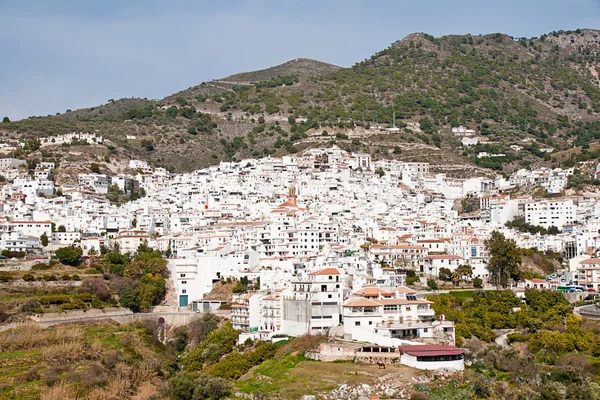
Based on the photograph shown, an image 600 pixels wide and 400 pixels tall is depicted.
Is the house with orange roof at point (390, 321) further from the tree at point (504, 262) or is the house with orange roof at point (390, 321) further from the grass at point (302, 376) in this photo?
the tree at point (504, 262)

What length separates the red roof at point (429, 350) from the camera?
3750 centimetres

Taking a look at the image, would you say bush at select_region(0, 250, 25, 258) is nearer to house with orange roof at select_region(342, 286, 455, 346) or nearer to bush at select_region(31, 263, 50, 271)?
bush at select_region(31, 263, 50, 271)

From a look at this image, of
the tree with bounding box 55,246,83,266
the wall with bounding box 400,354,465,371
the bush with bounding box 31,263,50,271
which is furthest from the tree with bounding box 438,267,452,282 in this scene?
the bush with bounding box 31,263,50,271

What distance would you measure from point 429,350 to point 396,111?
9860 centimetres

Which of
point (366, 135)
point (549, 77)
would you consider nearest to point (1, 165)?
point (366, 135)

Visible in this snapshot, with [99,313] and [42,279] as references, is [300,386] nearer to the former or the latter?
[99,313]

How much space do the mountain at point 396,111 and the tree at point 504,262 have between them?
4360 centimetres

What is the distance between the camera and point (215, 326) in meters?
50.6

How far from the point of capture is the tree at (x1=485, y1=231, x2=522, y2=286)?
56.2 meters

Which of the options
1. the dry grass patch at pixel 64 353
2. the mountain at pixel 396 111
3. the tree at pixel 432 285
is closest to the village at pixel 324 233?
the tree at pixel 432 285

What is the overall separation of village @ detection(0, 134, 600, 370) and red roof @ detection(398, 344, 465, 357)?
0.16 m

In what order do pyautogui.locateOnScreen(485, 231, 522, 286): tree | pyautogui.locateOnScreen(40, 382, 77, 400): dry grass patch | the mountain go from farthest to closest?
the mountain, pyautogui.locateOnScreen(485, 231, 522, 286): tree, pyautogui.locateOnScreen(40, 382, 77, 400): dry grass patch

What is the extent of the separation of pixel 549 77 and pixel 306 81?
160ft

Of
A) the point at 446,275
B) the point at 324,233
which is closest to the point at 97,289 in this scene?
the point at 324,233
